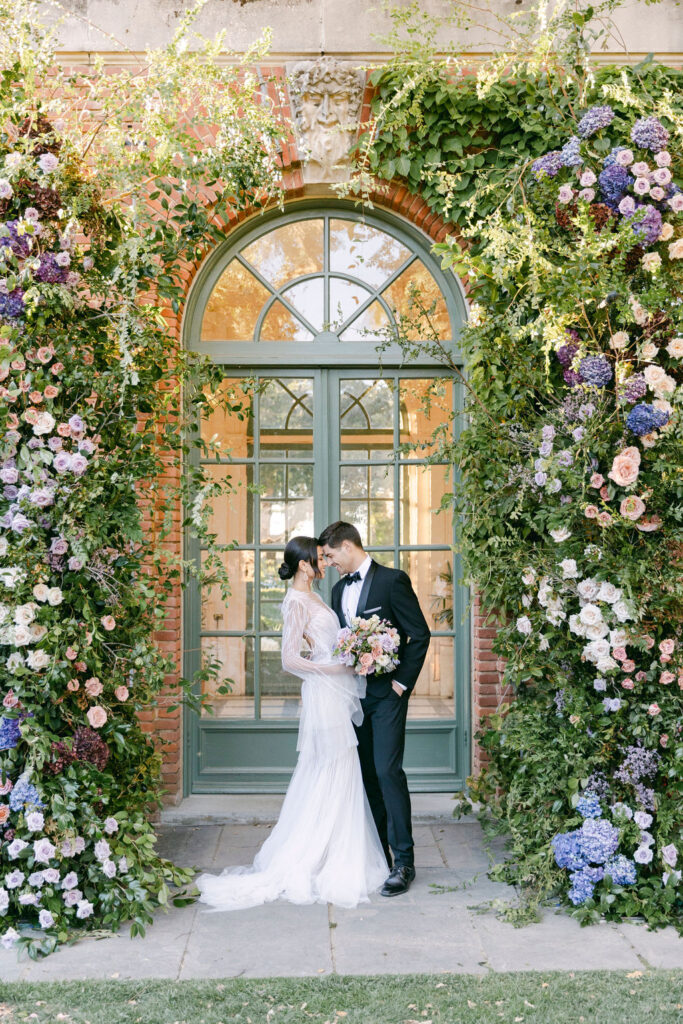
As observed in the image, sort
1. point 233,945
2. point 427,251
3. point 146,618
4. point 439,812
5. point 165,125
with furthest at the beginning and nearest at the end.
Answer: point 427,251, point 439,812, point 146,618, point 165,125, point 233,945

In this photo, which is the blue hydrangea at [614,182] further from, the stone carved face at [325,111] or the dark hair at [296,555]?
the dark hair at [296,555]

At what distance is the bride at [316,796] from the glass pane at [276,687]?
1.24 m

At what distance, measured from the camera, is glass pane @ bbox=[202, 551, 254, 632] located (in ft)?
19.2

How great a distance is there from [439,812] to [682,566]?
2351mm

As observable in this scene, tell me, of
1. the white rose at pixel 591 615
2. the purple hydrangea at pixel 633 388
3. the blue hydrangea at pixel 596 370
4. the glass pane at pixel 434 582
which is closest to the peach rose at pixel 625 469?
the purple hydrangea at pixel 633 388

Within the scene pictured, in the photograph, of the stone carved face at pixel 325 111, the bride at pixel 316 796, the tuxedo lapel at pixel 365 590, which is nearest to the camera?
the bride at pixel 316 796

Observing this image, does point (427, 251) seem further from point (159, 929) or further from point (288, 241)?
point (159, 929)

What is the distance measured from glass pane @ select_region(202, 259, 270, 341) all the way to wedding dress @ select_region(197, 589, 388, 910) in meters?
2.15

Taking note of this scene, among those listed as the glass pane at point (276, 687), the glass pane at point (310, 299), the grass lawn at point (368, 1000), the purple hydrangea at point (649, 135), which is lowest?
the grass lawn at point (368, 1000)

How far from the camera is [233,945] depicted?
3.74 m

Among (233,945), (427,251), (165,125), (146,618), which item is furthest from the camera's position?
(427,251)

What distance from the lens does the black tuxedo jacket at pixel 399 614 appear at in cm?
445

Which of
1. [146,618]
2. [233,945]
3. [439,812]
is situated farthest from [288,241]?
[233,945]

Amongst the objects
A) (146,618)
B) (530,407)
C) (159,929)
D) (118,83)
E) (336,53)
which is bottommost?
(159,929)
